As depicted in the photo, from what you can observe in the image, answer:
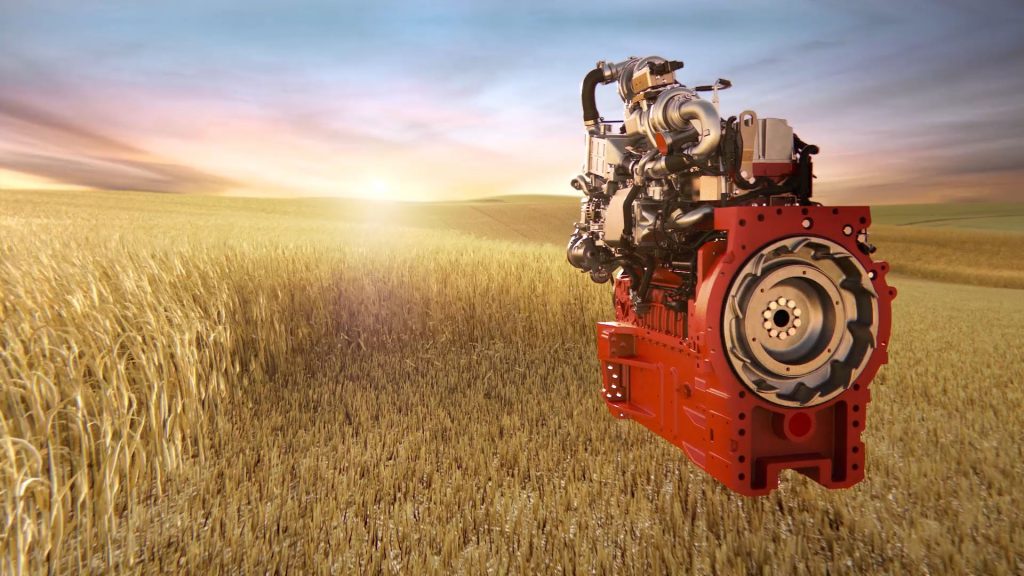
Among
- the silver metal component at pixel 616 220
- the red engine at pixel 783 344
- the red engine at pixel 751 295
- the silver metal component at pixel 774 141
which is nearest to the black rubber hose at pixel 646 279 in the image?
the red engine at pixel 751 295

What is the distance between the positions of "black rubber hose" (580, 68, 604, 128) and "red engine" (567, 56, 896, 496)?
915mm

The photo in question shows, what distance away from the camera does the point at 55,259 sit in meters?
6.23

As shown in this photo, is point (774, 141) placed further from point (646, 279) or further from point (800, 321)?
point (646, 279)

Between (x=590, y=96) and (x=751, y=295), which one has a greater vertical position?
(x=590, y=96)

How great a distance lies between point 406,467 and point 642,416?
171 centimetres

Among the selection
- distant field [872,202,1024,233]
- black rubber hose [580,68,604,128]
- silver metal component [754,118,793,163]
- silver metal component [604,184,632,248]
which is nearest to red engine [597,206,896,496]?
Answer: silver metal component [754,118,793,163]

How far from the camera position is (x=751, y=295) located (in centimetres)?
318

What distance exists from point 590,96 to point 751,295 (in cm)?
259

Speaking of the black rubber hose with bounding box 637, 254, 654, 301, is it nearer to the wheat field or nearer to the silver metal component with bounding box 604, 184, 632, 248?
the silver metal component with bounding box 604, 184, 632, 248

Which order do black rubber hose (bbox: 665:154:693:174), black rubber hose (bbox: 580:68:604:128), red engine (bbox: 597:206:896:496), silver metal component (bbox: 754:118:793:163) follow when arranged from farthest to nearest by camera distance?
1. black rubber hose (bbox: 580:68:604:128)
2. black rubber hose (bbox: 665:154:693:174)
3. silver metal component (bbox: 754:118:793:163)
4. red engine (bbox: 597:206:896:496)

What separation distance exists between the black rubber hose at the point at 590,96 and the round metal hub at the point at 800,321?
234cm

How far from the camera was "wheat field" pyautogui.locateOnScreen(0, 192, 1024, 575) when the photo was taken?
2.95 metres

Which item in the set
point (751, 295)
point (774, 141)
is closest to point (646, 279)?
point (751, 295)

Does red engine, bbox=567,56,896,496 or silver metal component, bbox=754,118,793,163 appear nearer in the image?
red engine, bbox=567,56,896,496
